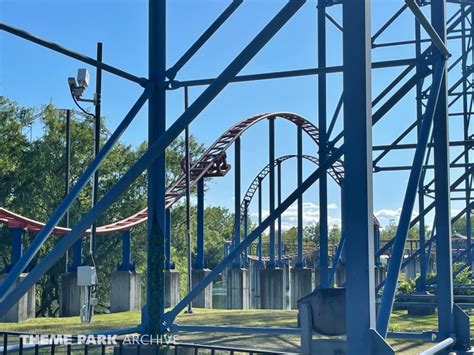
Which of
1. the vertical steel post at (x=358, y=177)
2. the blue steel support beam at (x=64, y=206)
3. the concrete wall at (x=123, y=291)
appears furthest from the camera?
the concrete wall at (x=123, y=291)

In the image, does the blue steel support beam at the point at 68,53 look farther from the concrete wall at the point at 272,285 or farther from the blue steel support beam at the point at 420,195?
the concrete wall at the point at 272,285

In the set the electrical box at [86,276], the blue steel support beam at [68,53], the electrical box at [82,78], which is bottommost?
the electrical box at [86,276]

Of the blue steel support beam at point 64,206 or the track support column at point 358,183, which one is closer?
the track support column at point 358,183

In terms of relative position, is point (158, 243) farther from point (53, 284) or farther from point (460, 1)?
point (53, 284)

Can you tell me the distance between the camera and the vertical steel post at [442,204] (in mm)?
6008

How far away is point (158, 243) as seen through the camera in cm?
542

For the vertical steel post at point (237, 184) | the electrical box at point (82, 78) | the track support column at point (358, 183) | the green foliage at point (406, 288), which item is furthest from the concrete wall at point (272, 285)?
the track support column at point (358, 183)

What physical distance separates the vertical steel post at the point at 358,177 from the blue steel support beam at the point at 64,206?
218 centimetres

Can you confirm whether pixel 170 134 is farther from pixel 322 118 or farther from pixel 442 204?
pixel 322 118

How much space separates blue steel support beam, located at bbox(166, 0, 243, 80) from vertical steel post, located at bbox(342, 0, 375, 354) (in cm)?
204

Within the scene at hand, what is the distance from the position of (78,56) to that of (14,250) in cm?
1252

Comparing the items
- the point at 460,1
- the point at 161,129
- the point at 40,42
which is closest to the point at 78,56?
the point at 40,42

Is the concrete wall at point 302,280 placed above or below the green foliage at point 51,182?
below

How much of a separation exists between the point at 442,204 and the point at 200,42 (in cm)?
268
